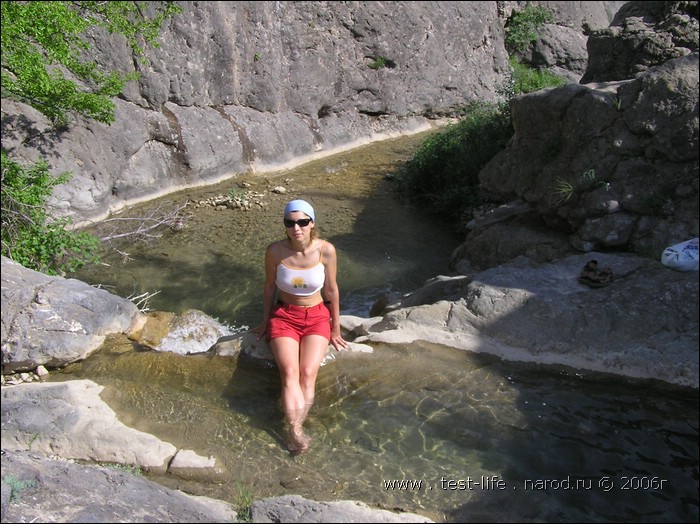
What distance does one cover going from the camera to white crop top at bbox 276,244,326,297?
4.88m

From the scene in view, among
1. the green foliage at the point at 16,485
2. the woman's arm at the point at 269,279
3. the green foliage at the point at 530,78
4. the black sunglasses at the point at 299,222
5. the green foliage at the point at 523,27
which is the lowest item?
the green foliage at the point at 16,485

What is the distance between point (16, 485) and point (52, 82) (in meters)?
6.21

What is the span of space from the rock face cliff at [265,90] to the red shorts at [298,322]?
199 inches

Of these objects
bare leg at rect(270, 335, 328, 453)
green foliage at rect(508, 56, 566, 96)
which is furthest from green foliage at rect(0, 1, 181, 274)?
green foliage at rect(508, 56, 566, 96)

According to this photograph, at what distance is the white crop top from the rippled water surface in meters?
0.57

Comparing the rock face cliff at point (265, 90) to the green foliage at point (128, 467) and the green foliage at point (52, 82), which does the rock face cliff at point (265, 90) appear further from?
the green foliage at point (128, 467)

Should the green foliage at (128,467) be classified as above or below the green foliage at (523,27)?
below

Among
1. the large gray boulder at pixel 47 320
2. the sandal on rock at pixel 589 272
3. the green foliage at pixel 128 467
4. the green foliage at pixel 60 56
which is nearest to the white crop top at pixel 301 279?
the green foliage at pixel 128 467

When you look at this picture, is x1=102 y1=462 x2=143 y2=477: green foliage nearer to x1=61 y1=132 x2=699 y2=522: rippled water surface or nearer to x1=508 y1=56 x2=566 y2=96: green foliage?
x1=61 y1=132 x2=699 y2=522: rippled water surface

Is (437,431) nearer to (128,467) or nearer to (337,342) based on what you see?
(337,342)

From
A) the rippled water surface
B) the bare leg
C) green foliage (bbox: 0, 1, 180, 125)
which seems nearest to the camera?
the rippled water surface

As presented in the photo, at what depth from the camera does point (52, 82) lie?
26.5 ft

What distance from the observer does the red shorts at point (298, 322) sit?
4.83m

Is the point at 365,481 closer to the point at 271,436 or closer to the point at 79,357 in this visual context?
the point at 271,436
